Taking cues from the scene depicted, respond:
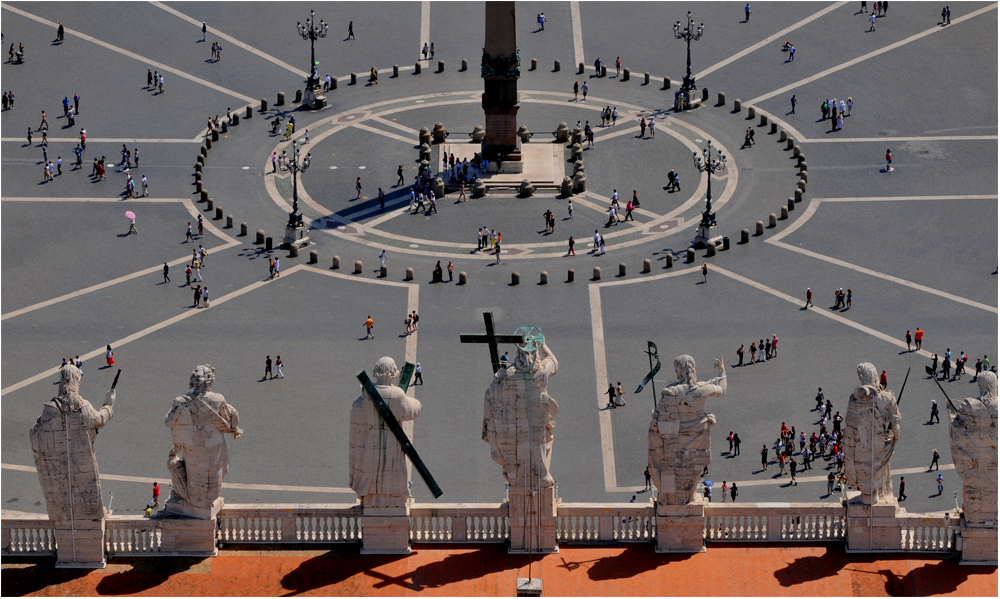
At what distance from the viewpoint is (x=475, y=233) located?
12888cm

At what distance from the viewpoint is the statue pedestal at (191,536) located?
6125 centimetres

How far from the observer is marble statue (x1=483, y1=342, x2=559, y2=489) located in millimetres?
59781

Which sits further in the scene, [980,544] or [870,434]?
[980,544]

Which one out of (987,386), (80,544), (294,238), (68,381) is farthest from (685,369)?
(294,238)

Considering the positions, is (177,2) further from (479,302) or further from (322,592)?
(322,592)

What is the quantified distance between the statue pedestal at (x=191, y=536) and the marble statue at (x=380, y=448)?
467 centimetres

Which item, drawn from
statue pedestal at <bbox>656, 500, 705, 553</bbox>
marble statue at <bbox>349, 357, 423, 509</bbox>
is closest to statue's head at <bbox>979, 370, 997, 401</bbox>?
statue pedestal at <bbox>656, 500, 705, 553</bbox>

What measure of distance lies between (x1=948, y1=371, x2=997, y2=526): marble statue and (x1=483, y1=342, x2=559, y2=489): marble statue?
11.9 metres

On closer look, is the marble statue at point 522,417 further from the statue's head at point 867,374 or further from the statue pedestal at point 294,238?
the statue pedestal at point 294,238

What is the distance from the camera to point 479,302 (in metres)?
118

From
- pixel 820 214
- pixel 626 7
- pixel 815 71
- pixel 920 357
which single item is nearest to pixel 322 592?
pixel 920 357

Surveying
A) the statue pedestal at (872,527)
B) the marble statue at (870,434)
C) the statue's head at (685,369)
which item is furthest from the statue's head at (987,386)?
the statue's head at (685,369)

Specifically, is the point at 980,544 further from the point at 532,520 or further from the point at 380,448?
the point at 380,448

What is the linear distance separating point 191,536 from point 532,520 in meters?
10.4
